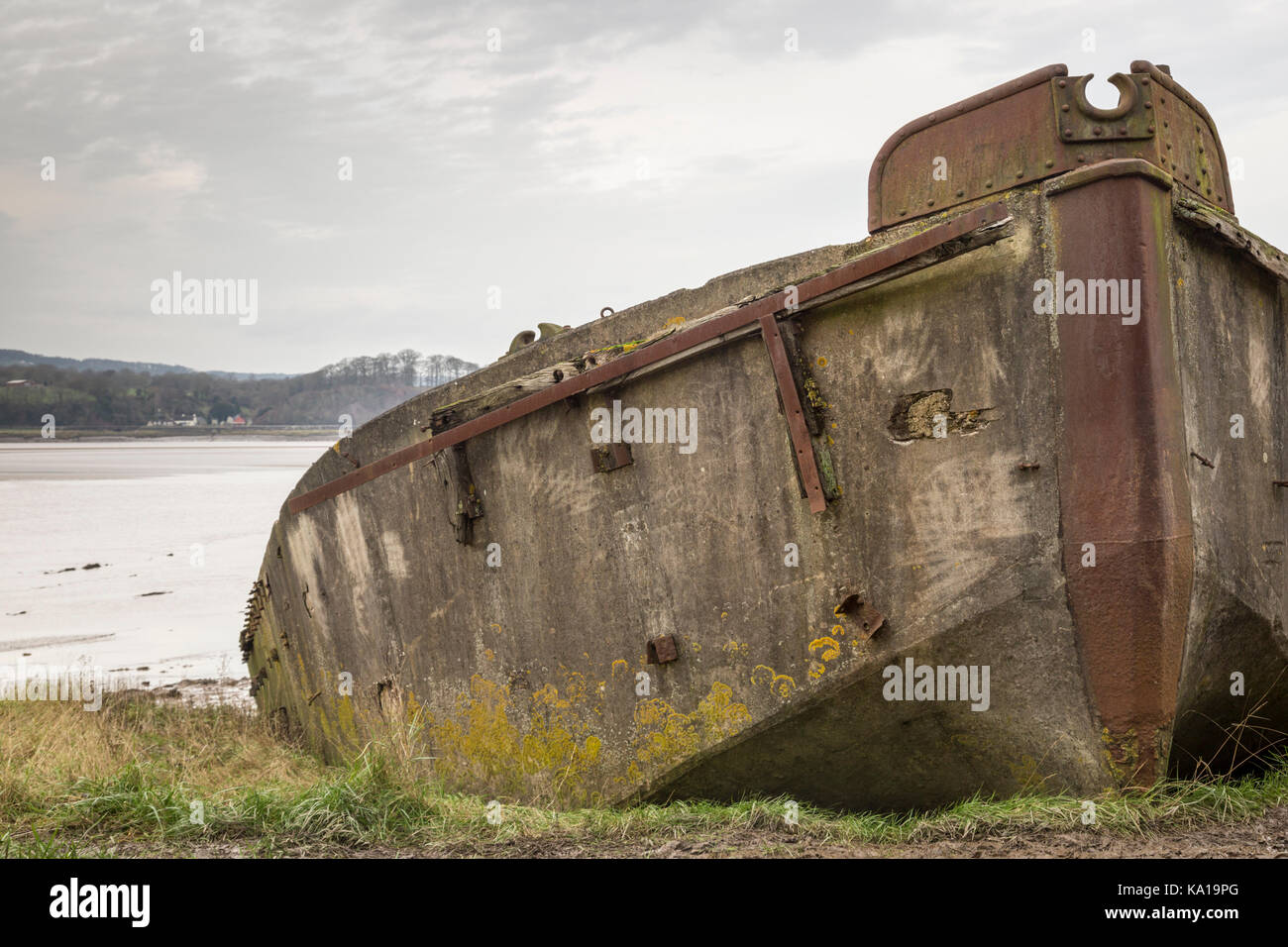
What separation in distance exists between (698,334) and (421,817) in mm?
2405

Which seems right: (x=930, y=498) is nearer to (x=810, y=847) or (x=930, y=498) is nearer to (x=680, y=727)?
(x=810, y=847)

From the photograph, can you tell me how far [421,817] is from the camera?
445 cm

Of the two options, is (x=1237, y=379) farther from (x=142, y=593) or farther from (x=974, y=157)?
(x=142, y=593)

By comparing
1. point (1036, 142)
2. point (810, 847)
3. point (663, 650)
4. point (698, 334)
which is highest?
point (1036, 142)

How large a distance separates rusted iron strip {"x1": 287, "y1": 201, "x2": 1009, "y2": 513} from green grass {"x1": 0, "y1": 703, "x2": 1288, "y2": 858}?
69.8 inches

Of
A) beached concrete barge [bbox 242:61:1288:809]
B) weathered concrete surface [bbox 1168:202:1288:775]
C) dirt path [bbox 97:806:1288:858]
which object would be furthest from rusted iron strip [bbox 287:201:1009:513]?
dirt path [bbox 97:806:1288:858]

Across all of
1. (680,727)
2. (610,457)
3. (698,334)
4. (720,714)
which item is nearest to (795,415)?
(698,334)

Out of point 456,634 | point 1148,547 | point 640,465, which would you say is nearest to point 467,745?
point 456,634

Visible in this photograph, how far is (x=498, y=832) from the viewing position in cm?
438

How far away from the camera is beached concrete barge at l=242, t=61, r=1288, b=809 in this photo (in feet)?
13.0

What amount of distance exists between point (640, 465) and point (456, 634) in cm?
174

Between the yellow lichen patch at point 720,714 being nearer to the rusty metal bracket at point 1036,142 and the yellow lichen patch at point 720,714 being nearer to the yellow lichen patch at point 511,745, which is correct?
the yellow lichen patch at point 511,745

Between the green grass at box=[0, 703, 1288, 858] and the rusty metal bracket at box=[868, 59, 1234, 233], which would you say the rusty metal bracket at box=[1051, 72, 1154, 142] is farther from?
the green grass at box=[0, 703, 1288, 858]

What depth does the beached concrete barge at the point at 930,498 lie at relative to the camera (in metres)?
3.97
